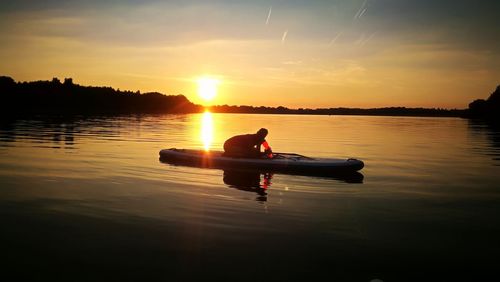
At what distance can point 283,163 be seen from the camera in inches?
752

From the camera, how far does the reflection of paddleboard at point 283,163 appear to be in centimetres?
1869

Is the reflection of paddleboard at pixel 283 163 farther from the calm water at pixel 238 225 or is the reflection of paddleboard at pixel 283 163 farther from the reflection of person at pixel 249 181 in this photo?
the calm water at pixel 238 225

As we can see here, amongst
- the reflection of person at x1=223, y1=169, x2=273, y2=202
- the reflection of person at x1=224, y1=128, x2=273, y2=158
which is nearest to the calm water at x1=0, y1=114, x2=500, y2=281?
the reflection of person at x1=223, y1=169, x2=273, y2=202

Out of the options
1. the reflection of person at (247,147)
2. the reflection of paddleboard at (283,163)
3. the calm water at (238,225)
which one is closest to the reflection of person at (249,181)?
the calm water at (238,225)

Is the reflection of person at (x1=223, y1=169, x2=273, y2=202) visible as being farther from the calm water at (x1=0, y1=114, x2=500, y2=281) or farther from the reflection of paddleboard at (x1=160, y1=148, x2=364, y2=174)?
the reflection of paddleboard at (x1=160, y1=148, x2=364, y2=174)

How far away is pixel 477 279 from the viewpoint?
282 inches

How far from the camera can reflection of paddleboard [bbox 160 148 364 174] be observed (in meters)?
18.7

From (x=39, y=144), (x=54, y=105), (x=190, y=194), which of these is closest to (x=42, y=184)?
(x=190, y=194)

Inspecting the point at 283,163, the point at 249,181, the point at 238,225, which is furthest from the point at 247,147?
the point at 238,225

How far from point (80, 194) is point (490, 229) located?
12.8 m

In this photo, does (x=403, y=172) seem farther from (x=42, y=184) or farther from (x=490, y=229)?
(x=42, y=184)

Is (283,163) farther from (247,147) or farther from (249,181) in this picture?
(249,181)

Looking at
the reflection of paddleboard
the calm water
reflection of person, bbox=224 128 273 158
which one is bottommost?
the calm water

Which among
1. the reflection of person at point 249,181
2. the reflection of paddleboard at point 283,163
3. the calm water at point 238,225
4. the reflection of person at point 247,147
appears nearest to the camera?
the calm water at point 238,225
